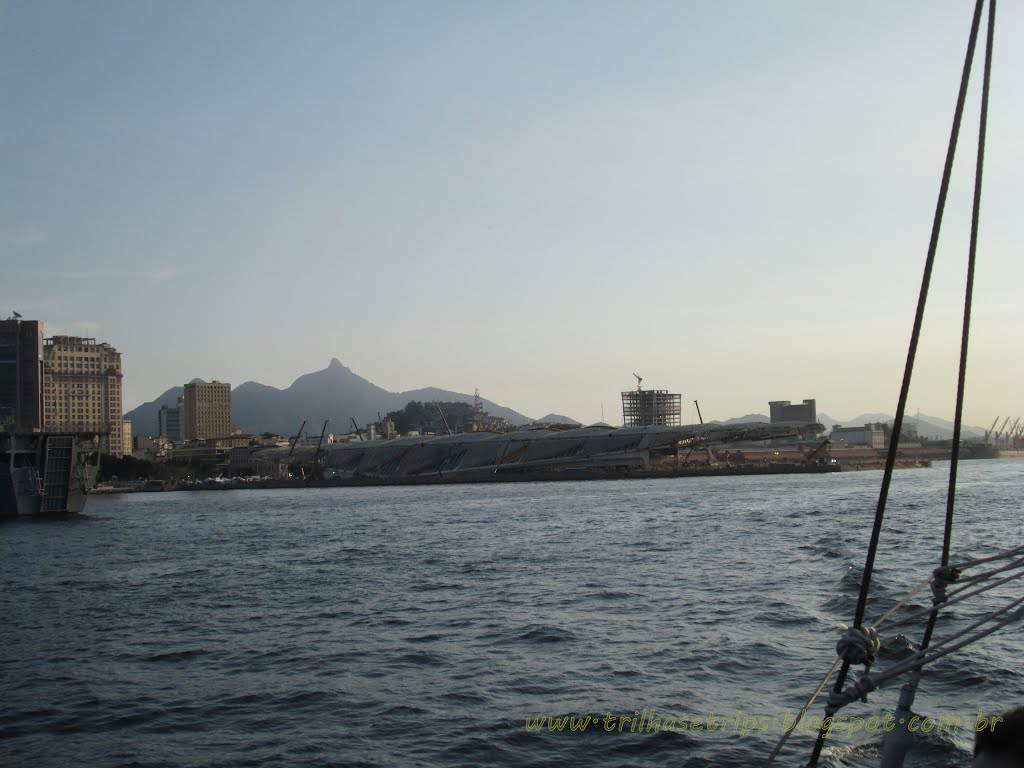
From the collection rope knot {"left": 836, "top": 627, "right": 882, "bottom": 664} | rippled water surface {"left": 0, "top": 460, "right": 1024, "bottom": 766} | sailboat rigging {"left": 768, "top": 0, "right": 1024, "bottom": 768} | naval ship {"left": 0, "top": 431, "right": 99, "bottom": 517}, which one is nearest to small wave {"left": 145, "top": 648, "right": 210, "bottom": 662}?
rippled water surface {"left": 0, "top": 460, "right": 1024, "bottom": 766}

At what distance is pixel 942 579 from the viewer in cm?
488

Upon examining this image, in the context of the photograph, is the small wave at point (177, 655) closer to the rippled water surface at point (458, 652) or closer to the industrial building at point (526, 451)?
the rippled water surface at point (458, 652)

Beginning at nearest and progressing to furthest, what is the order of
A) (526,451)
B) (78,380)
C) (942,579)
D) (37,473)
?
(942,579) < (37,473) < (526,451) < (78,380)

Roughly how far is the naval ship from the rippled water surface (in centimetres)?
Answer: 3243

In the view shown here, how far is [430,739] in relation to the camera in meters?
9.87

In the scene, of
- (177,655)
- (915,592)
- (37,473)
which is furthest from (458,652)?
(37,473)

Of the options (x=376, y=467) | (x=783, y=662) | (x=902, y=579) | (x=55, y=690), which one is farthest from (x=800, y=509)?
(x=376, y=467)

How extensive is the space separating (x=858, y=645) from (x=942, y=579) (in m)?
0.75

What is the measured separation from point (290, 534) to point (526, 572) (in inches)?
801

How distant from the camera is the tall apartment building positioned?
166 m

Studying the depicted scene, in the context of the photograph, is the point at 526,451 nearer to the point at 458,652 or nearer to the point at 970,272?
the point at 458,652

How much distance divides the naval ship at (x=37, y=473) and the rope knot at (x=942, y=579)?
208ft

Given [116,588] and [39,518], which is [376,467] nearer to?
[39,518]

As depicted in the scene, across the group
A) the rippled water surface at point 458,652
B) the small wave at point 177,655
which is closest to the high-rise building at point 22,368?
the rippled water surface at point 458,652
